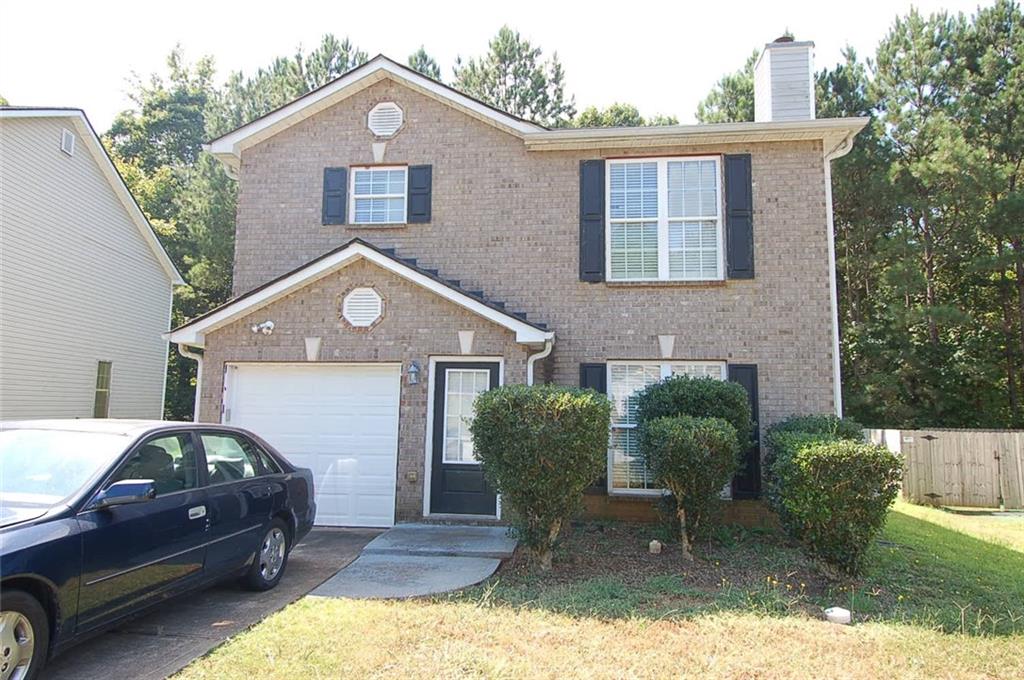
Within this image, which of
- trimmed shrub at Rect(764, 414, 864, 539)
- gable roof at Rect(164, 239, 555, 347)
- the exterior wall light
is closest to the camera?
trimmed shrub at Rect(764, 414, 864, 539)

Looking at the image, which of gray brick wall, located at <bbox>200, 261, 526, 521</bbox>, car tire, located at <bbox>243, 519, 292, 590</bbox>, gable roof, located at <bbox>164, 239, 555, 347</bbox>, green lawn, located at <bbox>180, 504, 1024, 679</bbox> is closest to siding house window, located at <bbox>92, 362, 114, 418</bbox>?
gable roof, located at <bbox>164, 239, 555, 347</bbox>

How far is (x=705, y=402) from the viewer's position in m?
8.12

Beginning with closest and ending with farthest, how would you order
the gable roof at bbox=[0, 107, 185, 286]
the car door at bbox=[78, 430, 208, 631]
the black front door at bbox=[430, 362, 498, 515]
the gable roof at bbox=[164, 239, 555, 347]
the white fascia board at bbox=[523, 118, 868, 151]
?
the car door at bbox=[78, 430, 208, 631] < the gable roof at bbox=[164, 239, 555, 347] < the black front door at bbox=[430, 362, 498, 515] < the white fascia board at bbox=[523, 118, 868, 151] < the gable roof at bbox=[0, 107, 185, 286]

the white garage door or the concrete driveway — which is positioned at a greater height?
the white garage door

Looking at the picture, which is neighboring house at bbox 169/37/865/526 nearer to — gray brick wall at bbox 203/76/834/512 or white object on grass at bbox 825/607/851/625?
gray brick wall at bbox 203/76/834/512

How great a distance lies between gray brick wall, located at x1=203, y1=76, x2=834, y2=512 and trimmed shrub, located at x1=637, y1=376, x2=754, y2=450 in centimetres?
108

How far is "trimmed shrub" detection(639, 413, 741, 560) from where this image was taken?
274 inches

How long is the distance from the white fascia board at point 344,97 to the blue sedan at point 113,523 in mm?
6536

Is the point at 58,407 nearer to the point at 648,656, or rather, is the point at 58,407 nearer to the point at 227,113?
the point at 648,656

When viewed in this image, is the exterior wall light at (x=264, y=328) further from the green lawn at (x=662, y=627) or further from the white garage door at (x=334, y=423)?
the green lawn at (x=662, y=627)

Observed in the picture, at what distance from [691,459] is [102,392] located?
13973 mm

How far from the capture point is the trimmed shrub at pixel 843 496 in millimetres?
6023

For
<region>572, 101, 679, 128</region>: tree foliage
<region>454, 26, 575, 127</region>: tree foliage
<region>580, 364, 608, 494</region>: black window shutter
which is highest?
<region>454, 26, 575, 127</region>: tree foliage

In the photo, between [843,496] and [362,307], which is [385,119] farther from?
[843,496]
